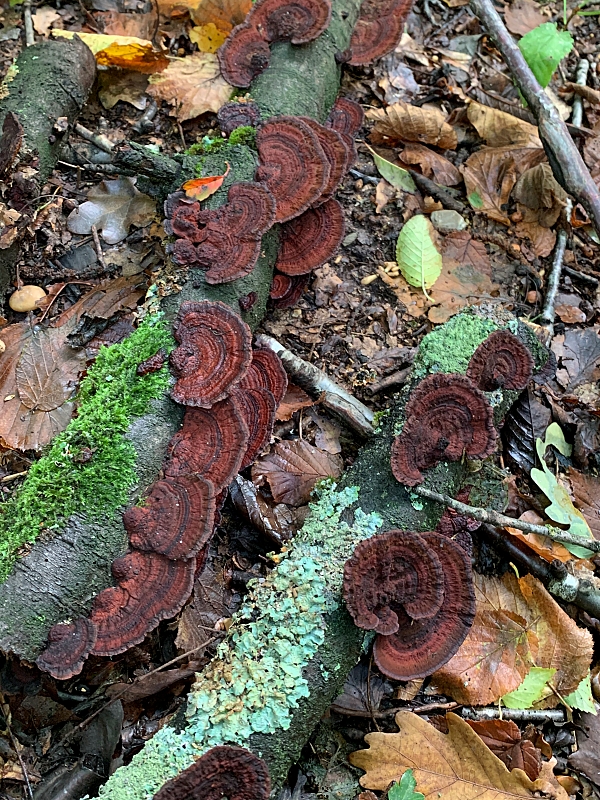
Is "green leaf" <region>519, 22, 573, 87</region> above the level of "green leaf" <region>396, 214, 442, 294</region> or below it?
above

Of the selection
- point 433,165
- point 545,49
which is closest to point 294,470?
point 433,165

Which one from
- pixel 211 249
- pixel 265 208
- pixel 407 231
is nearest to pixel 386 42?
pixel 407 231

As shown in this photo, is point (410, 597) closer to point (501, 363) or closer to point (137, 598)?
point (137, 598)

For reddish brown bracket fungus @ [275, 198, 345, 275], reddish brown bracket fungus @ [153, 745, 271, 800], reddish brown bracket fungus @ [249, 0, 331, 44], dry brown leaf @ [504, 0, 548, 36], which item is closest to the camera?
reddish brown bracket fungus @ [153, 745, 271, 800]

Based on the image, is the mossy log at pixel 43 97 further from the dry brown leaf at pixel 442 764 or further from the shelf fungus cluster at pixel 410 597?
the dry brown leaf at pixel 442 764

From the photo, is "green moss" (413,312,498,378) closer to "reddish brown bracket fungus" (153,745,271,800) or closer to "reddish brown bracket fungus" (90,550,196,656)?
"reddish brown bracket fungus" (90,550,196,656)

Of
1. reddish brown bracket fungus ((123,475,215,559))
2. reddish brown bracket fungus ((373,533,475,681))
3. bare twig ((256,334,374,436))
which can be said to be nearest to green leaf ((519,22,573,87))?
bare twig ((256,334,374,436))
